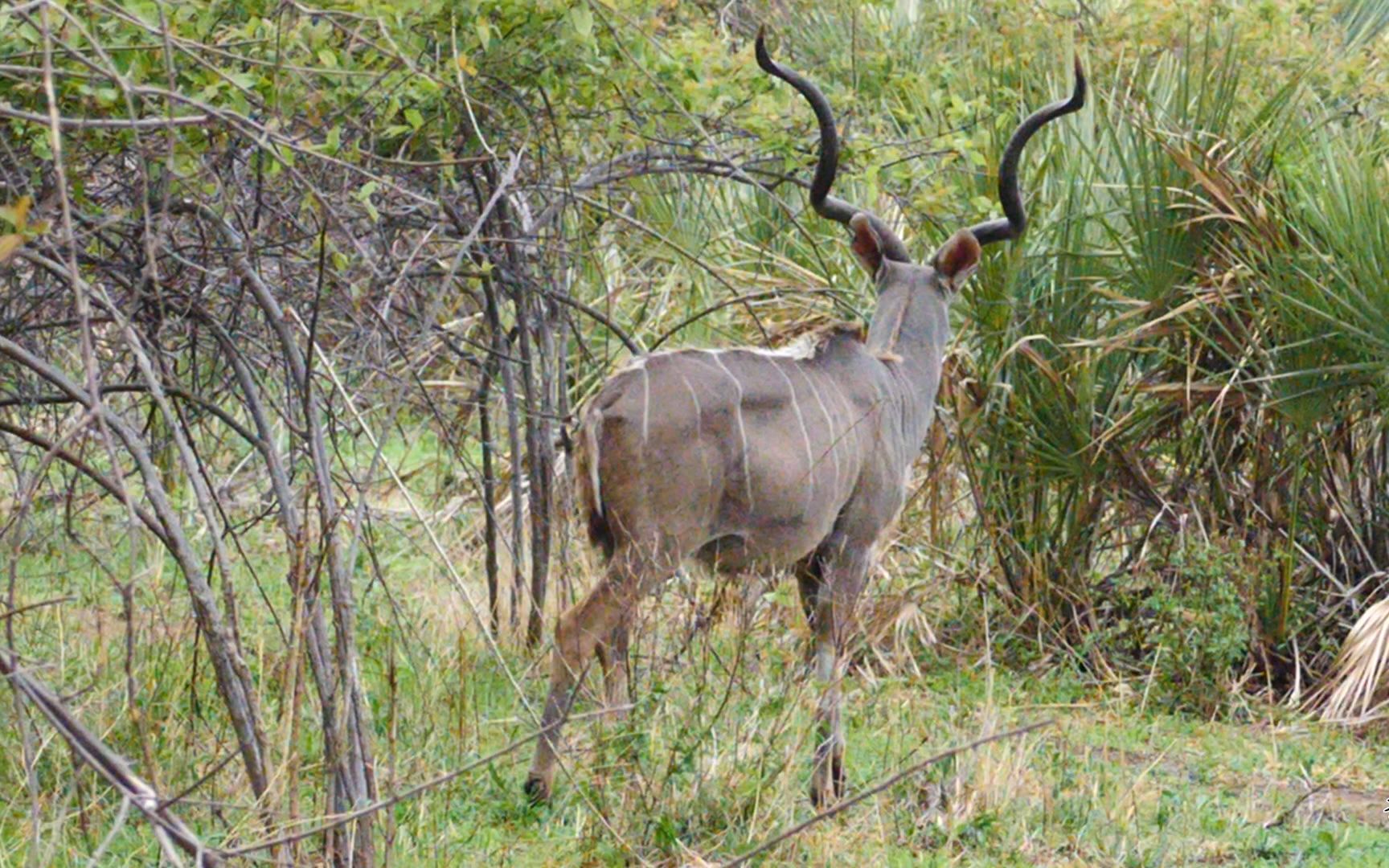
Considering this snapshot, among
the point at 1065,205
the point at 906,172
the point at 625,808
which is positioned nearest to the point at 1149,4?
the point at 1065,205

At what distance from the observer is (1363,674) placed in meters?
5.65

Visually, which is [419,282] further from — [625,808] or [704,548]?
[625,808]

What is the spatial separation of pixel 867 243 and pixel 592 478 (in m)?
1.48

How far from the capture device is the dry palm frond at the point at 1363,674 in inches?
221

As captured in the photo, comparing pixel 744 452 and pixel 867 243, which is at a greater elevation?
pixel 867 243

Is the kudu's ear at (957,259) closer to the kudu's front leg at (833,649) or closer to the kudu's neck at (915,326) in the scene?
the kudu's neck at (915,326)

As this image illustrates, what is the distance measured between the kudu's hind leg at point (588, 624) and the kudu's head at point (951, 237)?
1324 millimetres

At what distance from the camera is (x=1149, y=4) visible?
318 inches

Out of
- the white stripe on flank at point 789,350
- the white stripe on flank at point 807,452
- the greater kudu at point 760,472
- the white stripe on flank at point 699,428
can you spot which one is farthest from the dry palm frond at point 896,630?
the white stripe on flank at point 699,428

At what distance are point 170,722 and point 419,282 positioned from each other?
191 centimetres

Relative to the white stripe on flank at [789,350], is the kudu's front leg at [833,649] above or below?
below

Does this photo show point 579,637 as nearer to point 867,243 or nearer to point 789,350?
point 789,350

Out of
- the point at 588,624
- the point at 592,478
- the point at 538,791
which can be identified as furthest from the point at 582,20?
the point at 538,791

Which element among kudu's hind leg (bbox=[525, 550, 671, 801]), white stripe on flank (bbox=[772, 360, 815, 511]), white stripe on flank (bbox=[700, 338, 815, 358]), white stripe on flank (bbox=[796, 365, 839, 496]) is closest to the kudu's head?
white stripe on flank (bbox=[700, 338, 815, 358])
